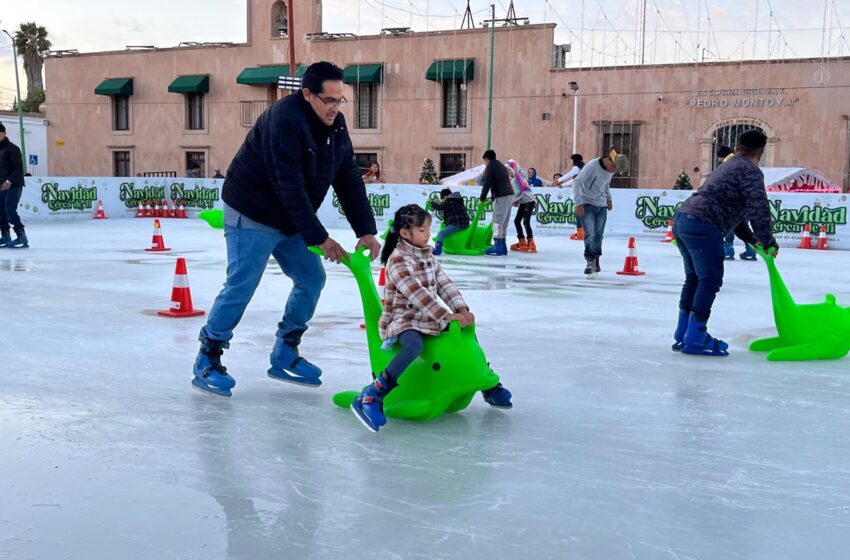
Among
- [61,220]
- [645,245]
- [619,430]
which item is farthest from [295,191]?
[61,220]

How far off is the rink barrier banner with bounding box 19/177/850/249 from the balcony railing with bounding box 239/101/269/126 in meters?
10.5

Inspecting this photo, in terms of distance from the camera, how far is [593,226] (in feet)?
35.1

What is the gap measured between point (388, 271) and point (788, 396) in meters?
2.34

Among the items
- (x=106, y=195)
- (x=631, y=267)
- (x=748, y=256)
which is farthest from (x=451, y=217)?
(x=106, y=195)

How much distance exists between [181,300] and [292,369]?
277cm

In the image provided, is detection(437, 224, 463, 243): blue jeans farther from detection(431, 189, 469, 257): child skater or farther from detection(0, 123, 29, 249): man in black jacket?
detection(0, 123, 29, 249): man in black jacket

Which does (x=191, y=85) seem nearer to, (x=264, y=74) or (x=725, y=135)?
(x=264, y=74)

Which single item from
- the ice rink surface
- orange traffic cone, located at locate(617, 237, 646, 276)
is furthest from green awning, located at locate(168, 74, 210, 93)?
the ice rink surface

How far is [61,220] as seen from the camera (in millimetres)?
21625

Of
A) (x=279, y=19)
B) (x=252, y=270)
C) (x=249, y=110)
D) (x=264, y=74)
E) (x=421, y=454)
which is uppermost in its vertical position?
(x=279, y=19)

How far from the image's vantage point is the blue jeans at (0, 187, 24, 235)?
1256 centimetres

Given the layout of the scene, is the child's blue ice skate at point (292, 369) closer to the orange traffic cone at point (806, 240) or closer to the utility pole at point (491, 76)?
the orange traffic cone at point (806, 240)

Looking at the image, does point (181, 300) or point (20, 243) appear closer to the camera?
point (181, 300)

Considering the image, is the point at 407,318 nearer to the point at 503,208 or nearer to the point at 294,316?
the point at 294,316
